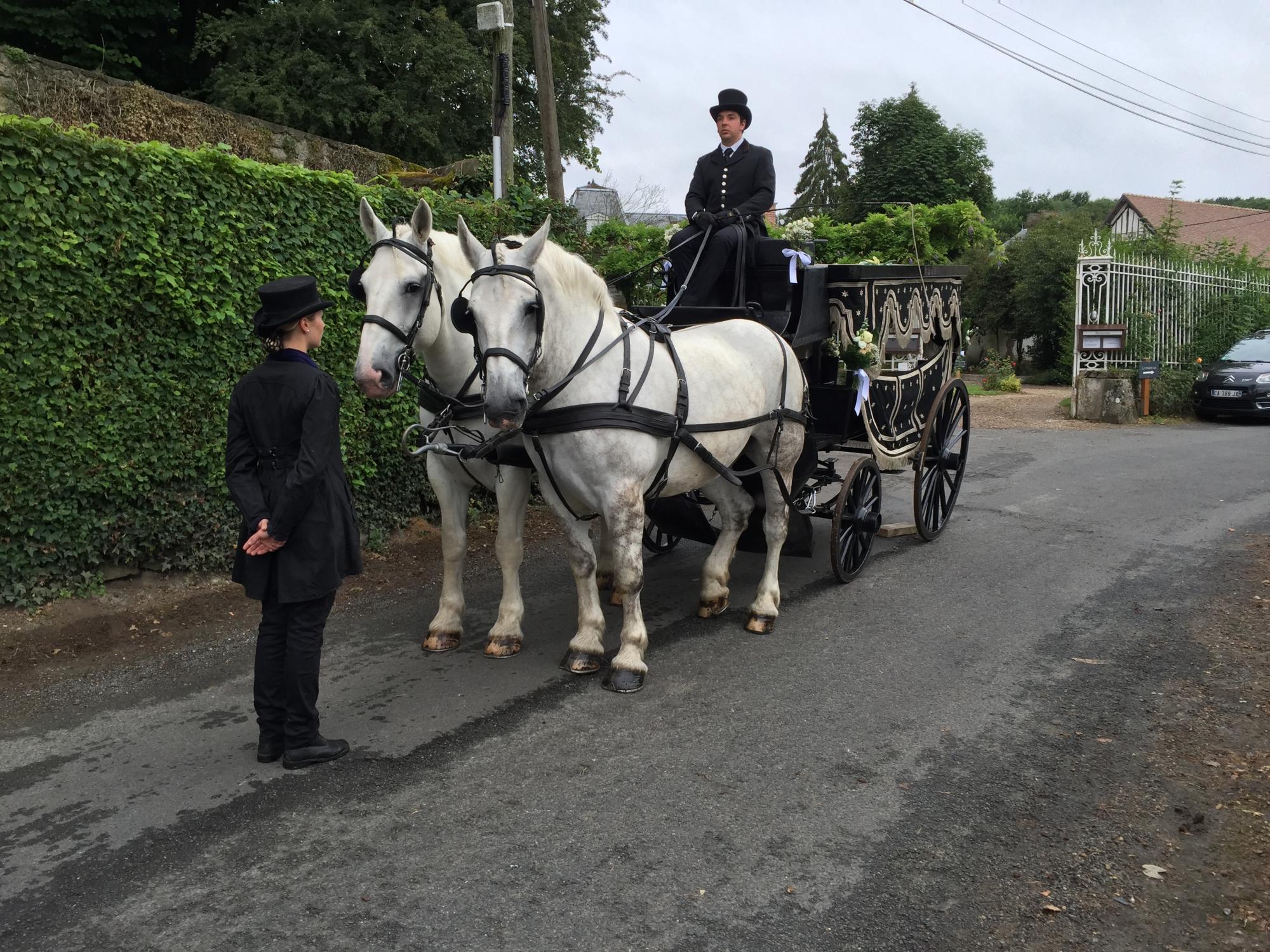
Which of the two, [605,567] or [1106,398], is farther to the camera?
[1106,398]

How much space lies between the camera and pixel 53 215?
5.35 m

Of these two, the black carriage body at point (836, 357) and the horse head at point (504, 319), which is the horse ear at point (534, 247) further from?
the black carriage body at point (836, 357)

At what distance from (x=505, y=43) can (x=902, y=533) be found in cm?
713

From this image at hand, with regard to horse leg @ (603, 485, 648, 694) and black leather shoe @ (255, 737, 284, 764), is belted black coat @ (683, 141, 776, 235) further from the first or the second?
black leather shoe @ (255, 737, 284, 764)

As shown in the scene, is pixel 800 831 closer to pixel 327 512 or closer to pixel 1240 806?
Result: pixel 1240 806

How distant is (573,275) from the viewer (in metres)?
4.71

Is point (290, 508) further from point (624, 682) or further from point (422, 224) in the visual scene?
point (624, 682)

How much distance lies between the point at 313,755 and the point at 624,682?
4.97 feet

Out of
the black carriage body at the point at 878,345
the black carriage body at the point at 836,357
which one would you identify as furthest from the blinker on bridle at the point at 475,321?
the black carriage body at the point at 878,345

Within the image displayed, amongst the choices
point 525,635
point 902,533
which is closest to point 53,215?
point 525,635

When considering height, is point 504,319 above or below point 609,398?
above

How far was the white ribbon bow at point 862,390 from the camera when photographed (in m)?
6.54

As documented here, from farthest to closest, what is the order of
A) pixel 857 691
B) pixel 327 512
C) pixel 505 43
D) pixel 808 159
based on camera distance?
pixel 808 159 < pixel 505 43 < pixel 857 691 < pixel 327 512

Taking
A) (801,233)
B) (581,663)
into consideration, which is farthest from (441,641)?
(801,233)
